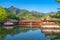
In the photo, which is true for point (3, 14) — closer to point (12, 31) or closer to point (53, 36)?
point (12, 31)

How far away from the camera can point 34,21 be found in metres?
4.07

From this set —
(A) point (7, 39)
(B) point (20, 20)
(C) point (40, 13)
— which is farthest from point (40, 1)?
(A) point (7, 39)

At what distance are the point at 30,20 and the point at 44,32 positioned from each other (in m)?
0.32

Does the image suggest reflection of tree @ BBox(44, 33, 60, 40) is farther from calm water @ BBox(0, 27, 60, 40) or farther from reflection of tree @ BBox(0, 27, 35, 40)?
reflection of tree @ BBox(0, 27, 35, 40)

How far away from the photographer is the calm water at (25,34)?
399 centimetres

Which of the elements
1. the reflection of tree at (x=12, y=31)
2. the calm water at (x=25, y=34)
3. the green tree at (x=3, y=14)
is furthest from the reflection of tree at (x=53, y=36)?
the green tree at (x=3, y=14)

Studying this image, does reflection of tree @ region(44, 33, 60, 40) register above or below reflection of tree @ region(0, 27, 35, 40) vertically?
below

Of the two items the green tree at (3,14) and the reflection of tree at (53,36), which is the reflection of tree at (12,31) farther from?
the reflection of tree at (53,36)

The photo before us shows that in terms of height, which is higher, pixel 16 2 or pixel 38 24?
pixel 16 2

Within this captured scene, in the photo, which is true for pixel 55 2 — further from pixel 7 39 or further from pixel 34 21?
pixel 7 39

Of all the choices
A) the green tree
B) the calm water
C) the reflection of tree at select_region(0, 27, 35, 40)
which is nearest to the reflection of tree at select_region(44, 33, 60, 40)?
the calm water

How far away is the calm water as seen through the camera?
3.99 meters

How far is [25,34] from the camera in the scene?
13.3 ft

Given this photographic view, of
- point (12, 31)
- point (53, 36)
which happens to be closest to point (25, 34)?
point (12, 31)
